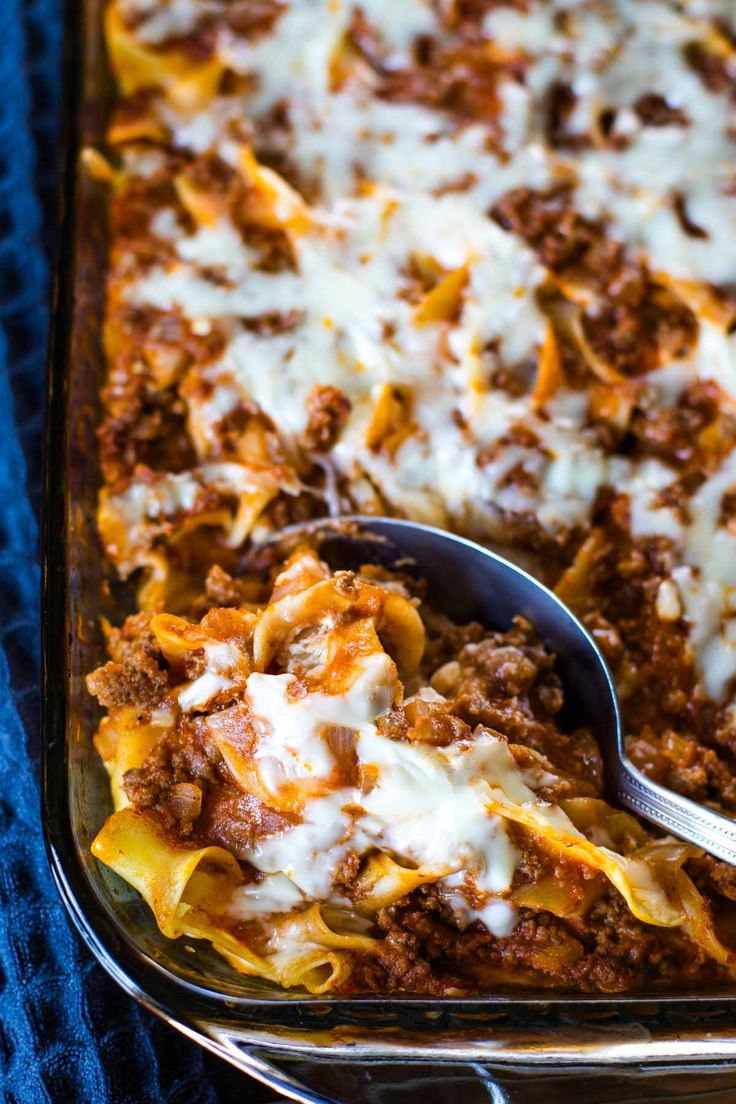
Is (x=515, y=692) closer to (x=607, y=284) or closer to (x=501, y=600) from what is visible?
(x=501, y=600)

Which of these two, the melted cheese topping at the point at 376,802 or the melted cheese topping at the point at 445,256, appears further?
the melted cheese topping at the point at 445,256

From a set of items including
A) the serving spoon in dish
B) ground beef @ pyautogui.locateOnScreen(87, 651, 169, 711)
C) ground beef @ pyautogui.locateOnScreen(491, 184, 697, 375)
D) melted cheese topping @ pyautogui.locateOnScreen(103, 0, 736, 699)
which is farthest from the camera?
ground beef @ pyautogui.locateOnScreen(491, 184, 697, 375)

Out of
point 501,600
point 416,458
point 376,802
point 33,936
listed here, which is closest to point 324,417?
point 416,458

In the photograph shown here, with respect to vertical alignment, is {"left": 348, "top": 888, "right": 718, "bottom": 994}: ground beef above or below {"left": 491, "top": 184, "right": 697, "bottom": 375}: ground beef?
below

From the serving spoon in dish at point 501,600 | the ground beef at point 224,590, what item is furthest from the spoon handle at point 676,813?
the ground beef at point 224,590

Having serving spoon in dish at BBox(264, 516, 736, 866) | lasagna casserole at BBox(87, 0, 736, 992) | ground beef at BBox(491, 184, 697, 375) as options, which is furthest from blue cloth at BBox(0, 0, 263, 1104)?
ground beef at BBox(491, 184, 697, 375)

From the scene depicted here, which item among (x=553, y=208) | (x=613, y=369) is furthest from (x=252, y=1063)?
(x=553, y=208)

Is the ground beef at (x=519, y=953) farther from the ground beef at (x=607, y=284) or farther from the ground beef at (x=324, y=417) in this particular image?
the ground beef at (x=607, y=284)

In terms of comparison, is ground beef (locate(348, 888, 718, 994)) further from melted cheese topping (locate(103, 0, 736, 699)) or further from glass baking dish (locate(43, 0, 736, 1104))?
melted cheese topping (locate(103, 0, 736, 699))
